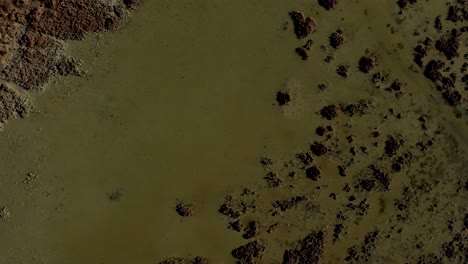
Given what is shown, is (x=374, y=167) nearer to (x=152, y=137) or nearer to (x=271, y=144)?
(x=271, y=144)

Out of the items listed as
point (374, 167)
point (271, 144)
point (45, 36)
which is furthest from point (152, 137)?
point (374, 167)

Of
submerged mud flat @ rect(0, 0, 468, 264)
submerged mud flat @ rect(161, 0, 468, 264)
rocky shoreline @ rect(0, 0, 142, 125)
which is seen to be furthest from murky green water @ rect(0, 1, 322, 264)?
submerged mud flat @ rect(161, 0, 468, 264)

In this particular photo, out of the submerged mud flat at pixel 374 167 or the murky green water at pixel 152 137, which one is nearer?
the murky green water at pixel 152 137

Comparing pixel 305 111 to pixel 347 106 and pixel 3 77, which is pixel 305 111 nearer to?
pixel 347 106

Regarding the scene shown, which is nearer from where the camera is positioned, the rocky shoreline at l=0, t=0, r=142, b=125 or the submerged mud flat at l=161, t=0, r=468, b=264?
the rocky shoreline at l=0, t=0, r=142, b=125

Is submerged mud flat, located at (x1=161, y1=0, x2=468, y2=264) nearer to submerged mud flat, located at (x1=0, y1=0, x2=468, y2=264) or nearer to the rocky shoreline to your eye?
submerged mud flat, located at (x1=0, y1=0, x2=468, y2=264)

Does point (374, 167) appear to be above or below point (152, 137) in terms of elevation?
above

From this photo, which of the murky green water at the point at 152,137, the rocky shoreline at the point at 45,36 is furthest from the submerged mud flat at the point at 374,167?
the rocky shoreline at the point at 45,36

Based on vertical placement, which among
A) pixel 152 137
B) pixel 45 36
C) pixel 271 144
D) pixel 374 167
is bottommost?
pixel 152 137

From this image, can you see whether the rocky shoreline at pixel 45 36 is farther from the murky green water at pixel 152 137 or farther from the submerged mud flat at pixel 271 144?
the murky green water at pixel 152 137
